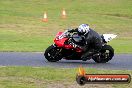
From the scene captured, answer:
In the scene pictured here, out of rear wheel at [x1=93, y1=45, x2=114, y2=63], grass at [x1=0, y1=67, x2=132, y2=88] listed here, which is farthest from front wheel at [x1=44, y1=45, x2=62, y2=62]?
grass at [x1=0, y1=67, x2=132, y2=88]

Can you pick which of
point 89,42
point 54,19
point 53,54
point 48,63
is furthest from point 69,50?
point 54,19

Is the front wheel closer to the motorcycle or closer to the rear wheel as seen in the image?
the motorcycle

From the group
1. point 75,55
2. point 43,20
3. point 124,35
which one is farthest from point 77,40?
point 43,20

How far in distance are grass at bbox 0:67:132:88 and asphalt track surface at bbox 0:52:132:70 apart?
1812 millimetres

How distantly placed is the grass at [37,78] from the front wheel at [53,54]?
2741 millimetres

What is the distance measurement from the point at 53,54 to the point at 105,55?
71.4 inches

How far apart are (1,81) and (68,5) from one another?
4446 cm

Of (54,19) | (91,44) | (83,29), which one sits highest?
(83,29)

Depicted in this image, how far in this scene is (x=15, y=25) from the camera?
3734 cm

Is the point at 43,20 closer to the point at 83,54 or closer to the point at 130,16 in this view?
the point at 130,16

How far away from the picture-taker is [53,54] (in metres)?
17.0

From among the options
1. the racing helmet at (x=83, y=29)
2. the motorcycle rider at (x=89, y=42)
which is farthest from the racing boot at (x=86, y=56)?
the racing helmet at (x=83, y=29)

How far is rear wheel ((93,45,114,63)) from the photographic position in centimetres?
1709

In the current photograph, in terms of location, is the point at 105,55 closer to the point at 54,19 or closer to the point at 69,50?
the point at 69,50
